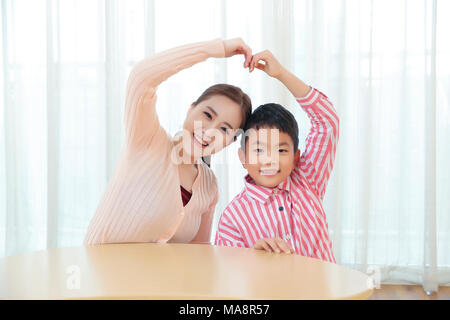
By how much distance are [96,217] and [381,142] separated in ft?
5.72

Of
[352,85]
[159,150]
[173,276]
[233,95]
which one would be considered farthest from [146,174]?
[352,85]

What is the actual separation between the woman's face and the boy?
0.06 metres

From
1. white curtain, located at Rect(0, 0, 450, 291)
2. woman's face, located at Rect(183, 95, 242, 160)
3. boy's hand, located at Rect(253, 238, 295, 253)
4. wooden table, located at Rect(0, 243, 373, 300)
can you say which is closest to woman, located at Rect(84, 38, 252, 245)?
woman's face, located at Rect(183, 95, 242, 160)

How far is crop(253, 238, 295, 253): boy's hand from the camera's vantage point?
111 centimetres

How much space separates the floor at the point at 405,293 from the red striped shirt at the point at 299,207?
47.0 inches

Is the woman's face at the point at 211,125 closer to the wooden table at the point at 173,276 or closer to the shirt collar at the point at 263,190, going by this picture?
the shirt collar at the point at 263,190

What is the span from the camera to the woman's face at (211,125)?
1288 mm

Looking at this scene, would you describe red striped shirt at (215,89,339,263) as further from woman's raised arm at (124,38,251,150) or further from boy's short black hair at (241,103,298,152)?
woman's raised arm at (124,38,251,150)

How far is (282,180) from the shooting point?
51.6 inches

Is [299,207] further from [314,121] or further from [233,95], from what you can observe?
[233,95]

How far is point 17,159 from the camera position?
2.82 metres

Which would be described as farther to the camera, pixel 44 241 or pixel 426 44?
pixel 44 241

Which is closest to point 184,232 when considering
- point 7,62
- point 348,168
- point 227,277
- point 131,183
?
point 131,183
